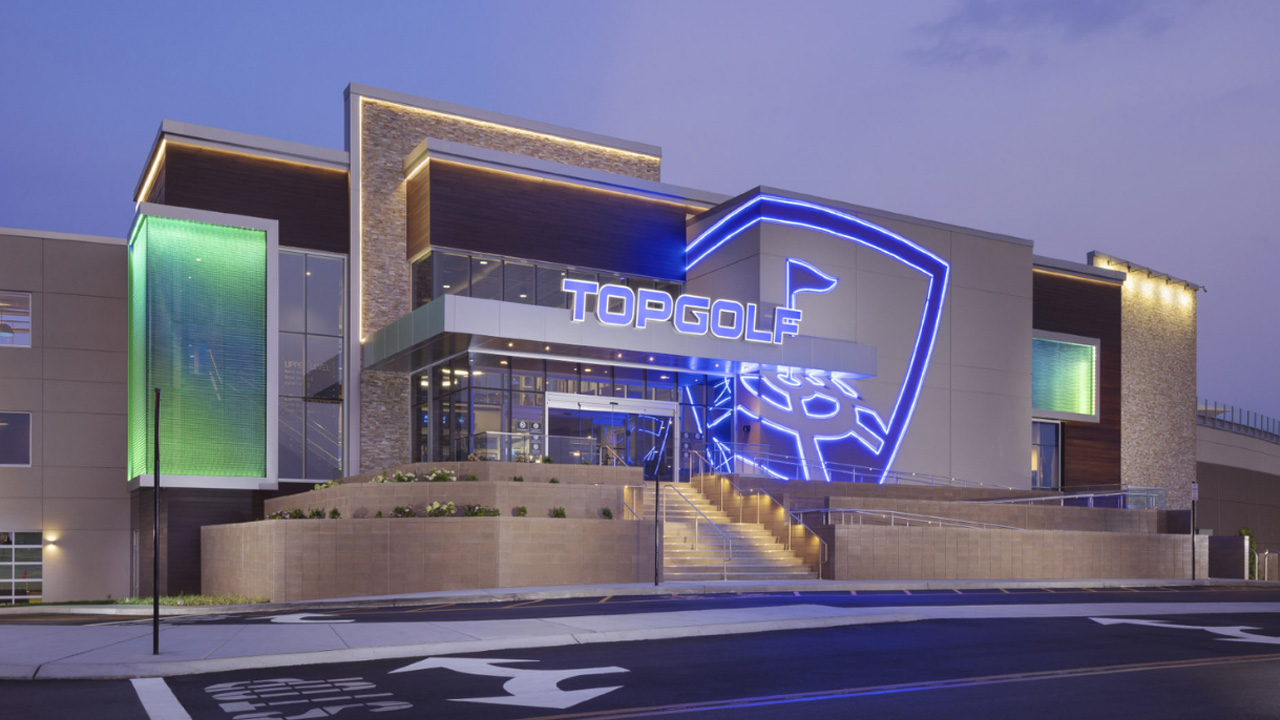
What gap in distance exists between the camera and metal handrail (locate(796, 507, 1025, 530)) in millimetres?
29641

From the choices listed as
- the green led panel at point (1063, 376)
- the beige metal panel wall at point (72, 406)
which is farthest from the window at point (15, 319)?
the green led panel at point (1063, 376)

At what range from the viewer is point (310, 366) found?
36000 mm

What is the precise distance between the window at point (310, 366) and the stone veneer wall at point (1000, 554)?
16861mm

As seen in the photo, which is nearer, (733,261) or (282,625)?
(282,625)

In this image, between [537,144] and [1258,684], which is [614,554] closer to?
[1258,684]

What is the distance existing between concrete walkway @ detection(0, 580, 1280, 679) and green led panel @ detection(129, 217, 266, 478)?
11191 mm

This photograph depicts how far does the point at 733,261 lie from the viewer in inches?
1582

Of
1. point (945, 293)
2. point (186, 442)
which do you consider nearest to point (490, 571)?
point (186, 442)

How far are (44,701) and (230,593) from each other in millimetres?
19591

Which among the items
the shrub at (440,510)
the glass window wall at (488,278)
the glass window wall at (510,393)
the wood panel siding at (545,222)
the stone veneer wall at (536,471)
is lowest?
the shrub at (440,510)

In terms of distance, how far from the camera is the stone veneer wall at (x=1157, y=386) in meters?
50.2

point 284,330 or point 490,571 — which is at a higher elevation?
point 284,330

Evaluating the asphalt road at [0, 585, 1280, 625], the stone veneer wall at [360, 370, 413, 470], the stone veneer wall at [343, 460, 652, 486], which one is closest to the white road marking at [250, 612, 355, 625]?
the asphalt road at [0, 585, 1280, 625]

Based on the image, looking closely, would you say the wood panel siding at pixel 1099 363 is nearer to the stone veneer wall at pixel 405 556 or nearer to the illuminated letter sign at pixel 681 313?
the illuminated letter sign at pixel 681 313
